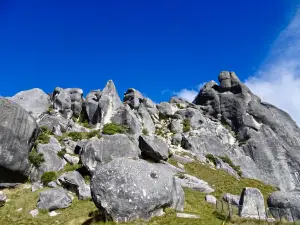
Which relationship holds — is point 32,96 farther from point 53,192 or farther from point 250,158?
point 250,158

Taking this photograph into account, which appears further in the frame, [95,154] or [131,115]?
[131,115]

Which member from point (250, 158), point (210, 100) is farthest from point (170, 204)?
point (210, 100)

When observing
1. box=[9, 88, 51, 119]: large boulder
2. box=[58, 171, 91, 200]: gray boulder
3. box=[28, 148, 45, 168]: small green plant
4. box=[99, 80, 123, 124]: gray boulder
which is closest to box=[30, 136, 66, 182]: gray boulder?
box=[28, 148, 45, 168]: small green plant

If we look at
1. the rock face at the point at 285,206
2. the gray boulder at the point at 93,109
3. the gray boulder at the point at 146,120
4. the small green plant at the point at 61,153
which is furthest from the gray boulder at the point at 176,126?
the rock face at the point at 285,206

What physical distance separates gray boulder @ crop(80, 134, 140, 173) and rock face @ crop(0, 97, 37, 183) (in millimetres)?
6201

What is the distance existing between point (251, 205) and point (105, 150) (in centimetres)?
1676

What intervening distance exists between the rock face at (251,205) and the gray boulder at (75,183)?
45.9 ft

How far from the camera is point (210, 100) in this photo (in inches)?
3211

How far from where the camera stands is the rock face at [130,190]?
1745cm

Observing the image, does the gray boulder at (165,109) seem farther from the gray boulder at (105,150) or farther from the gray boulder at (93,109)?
the gray boulder at (105,150)

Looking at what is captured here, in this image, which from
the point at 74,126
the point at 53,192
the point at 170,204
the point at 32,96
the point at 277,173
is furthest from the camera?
the point at 32,96

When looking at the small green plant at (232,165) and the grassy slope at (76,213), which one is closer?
the grassy slope at (76,213)

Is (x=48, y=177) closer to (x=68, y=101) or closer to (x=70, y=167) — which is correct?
(x=70, y=167)

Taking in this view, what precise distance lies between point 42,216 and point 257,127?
5805 cm
